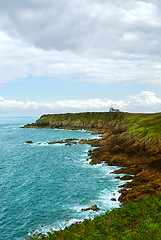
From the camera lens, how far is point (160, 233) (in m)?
13.9

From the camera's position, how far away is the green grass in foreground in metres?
14.5

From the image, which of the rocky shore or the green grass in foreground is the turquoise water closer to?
the rocky shore

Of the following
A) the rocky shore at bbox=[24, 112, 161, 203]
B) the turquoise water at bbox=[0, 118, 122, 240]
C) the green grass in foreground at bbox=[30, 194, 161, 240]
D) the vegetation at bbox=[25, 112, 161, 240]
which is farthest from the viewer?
the rocky shore at bbox=[24, 112, 161, 203]

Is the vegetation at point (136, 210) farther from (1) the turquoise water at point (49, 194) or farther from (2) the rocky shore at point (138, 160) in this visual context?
(1) the turquoise water at point (49, 194)

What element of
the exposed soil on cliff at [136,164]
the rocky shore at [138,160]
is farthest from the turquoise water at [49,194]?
the rocky shore at [138,160]

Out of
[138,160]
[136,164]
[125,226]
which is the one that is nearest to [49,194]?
[125,226]

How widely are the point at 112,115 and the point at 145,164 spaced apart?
117970 millimetres

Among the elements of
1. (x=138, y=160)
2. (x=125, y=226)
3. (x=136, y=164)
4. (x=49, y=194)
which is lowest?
(x=49, y=194)

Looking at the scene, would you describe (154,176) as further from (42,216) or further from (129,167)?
(42,216)

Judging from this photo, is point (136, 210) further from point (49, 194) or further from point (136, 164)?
point (136, 164)

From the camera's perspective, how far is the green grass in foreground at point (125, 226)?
14539 millimetres

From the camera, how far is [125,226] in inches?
666

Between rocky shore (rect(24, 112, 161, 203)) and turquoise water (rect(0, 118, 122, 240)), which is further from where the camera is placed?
rocky shore (rect(24, 112, 161, 203))

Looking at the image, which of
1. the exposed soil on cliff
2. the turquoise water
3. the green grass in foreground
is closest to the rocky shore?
the exposed soil on cliff
